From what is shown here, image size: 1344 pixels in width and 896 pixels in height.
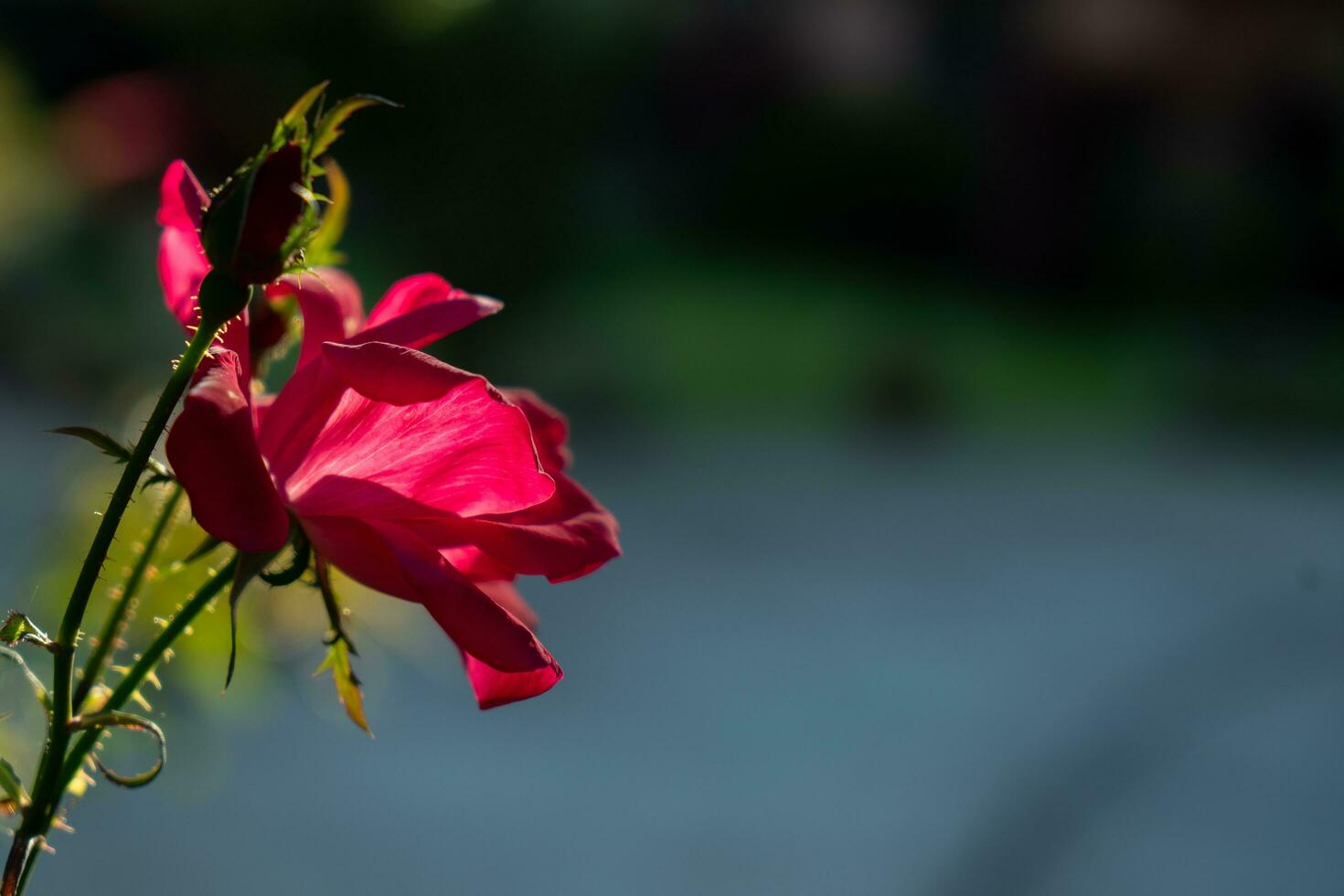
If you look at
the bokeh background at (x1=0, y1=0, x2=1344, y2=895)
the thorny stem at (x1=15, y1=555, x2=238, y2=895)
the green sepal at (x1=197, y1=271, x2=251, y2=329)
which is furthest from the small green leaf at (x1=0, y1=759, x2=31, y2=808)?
the bokeh background at (x1=0, y1=0, x2=1344, y2=895)

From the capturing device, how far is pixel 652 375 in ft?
15.9

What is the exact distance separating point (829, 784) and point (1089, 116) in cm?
421

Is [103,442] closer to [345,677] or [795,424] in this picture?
[345,677]

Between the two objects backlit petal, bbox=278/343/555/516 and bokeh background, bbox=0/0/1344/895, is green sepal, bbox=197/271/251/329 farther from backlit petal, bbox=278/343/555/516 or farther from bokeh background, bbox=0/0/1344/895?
bokeh background, bbox=0/0/1344/895

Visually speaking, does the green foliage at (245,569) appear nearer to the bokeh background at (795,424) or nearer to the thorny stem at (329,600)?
the thorny stem at (329,600)

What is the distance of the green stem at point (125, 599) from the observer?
1.24 feet

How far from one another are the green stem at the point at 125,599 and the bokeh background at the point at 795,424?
0.19 meters

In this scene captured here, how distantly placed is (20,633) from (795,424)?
14.2 ft

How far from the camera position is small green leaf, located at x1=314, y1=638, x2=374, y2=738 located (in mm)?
394

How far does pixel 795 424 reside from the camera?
181 inches

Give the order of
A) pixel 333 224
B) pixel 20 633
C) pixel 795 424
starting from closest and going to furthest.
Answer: pixel 20 633
pixel 333 224
pixel 795 424

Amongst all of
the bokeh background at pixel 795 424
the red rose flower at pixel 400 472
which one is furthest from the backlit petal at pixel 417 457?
the bokeh background at pixel 795 424

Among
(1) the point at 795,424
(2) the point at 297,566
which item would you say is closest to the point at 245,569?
(2) the point at 297,566

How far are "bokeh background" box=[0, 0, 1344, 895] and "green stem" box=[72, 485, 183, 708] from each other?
0.19 m
